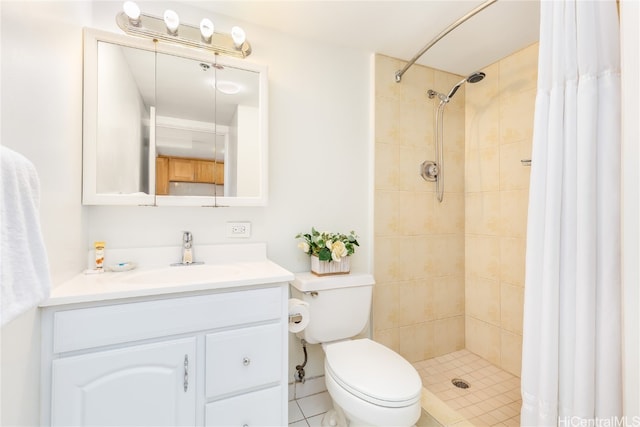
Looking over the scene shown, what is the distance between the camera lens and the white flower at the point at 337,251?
5.30ft

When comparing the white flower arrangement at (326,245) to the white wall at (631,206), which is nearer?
the white wall at (631,206)

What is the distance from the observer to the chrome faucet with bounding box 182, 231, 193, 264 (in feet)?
4.89

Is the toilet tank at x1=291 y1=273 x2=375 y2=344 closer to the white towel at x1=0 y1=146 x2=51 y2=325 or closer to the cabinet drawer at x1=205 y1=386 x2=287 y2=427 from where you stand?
the cabinet drawer at x1=205 y1=386 x2=287 y2=427

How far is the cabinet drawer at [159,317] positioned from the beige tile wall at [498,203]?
1.61m

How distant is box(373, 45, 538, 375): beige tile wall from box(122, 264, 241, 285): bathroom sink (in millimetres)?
972

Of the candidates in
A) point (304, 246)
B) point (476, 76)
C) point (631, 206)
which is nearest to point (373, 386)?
point (304, 246)

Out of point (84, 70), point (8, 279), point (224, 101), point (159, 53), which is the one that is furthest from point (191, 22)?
point (8, 279)

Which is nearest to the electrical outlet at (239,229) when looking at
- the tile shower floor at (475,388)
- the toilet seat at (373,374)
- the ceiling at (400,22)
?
the toilet seat at (373,374)

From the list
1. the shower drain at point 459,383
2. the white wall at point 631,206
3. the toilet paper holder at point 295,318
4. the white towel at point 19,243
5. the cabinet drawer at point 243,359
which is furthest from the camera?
the shower drain at point 459,383

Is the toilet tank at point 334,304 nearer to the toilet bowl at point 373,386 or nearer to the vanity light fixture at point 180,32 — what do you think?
the toilet bowl at point 373,386

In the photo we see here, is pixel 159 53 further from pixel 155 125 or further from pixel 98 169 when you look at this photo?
pixel 98 169

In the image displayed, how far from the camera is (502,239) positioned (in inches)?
80.6

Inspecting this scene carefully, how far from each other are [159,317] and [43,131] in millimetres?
712

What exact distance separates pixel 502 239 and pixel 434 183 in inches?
22.8
